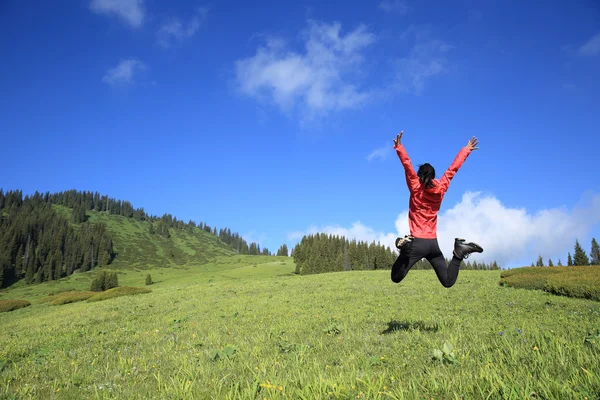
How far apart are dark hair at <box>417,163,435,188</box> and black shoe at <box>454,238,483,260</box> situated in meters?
1.78

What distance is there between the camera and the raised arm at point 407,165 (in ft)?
24.3

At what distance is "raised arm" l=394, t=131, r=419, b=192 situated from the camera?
7394mm

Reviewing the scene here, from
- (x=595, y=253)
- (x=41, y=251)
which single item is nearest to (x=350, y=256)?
(x=595, y=253)

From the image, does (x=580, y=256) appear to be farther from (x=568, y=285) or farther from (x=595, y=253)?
(x=568, y=285)

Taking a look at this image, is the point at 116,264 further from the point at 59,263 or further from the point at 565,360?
the point at 565,360

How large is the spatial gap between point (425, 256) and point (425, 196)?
143 cm

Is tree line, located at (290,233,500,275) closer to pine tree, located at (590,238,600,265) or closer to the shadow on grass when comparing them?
pine tree, located at (590,238,600,265)

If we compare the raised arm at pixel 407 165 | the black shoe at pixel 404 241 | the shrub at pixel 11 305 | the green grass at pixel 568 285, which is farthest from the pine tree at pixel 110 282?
the raised arm at pixel 407 165

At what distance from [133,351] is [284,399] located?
7.09 m

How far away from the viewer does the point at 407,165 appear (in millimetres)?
7453

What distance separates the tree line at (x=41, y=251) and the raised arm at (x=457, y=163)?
189 metres

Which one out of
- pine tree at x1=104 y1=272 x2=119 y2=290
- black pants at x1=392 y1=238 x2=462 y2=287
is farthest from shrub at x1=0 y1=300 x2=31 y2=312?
black pants at x1=392 y1=238 x2=462 y2=287

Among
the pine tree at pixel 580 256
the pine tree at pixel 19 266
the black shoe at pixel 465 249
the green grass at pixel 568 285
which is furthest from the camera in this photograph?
the pine tree at pixel 19 266

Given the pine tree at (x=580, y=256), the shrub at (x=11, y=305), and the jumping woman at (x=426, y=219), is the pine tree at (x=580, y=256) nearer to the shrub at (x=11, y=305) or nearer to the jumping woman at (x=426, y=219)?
the jumping woman at (x=426, y=219)
